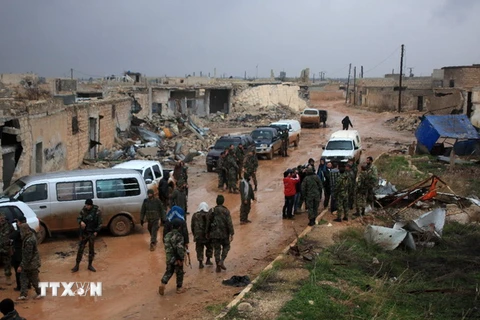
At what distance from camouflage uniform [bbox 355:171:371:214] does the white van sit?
18.9ft

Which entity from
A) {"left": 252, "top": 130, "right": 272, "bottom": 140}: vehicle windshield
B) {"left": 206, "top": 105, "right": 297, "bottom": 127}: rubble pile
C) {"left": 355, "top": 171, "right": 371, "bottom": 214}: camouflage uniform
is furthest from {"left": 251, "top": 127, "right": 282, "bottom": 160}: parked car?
{"left": 206, "top": 105, "right": 297, "bottom": 127}: rubble pile

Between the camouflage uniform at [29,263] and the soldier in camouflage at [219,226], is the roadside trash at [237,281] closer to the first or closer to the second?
the soldier in camouflage at [219,226]

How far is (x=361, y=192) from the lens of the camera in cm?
1483

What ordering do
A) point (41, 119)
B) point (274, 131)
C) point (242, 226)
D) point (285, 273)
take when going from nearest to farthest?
point (285, 273) < point (242, 226) < point (41, 119) < point (274, 131)

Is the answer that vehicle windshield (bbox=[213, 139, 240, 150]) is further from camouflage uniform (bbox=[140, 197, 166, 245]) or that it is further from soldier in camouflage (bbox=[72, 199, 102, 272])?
soldier in camouflage (bbox=[72, 199, 102, 272])

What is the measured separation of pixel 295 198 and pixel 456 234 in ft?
14.5

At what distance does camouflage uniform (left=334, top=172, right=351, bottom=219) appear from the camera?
46.6 feet

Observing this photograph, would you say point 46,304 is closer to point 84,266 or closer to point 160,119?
point 84,266

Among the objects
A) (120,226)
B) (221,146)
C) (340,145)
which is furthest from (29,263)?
(340,145)

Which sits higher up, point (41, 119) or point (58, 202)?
A: point (41, 119)

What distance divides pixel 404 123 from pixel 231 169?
28.5m

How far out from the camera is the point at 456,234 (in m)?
13.5

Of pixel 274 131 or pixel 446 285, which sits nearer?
pixel 446 285

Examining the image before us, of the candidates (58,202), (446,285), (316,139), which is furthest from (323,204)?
(316,139)
